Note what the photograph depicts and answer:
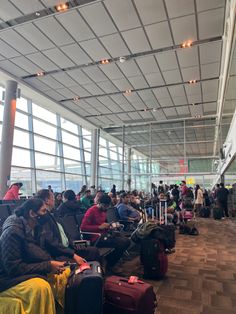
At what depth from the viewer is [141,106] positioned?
412 inches

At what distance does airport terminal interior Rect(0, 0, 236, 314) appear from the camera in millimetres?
4625

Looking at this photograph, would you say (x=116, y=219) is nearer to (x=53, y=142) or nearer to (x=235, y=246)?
(x=235, y=246)

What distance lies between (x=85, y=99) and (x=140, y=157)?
19.3ft

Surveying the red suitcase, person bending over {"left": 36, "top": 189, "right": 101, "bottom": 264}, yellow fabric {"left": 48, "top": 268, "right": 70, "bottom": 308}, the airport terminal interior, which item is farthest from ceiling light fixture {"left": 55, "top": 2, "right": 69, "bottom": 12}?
the red suitcase

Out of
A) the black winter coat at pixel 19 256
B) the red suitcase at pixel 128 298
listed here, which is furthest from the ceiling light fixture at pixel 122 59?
the red suitcase at pixel 128 298

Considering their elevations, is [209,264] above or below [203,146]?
below

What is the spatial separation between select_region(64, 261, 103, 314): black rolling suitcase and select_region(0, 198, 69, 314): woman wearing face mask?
0.16m

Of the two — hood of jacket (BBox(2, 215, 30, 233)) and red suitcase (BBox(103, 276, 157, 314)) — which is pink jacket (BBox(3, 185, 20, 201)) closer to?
hood of jacket (BBox(2, 215, 30, 233))

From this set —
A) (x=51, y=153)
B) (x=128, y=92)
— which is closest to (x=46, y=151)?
(x=51, y=153)

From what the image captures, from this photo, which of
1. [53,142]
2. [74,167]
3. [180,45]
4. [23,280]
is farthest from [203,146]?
[23,280]

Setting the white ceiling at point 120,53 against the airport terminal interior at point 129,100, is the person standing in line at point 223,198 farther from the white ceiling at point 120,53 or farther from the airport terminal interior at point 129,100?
the white ceiling at point 120,53

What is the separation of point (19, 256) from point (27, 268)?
0.38ft

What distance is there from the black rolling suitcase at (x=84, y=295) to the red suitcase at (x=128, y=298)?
0.80ft

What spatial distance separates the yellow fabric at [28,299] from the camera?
1767 mm
